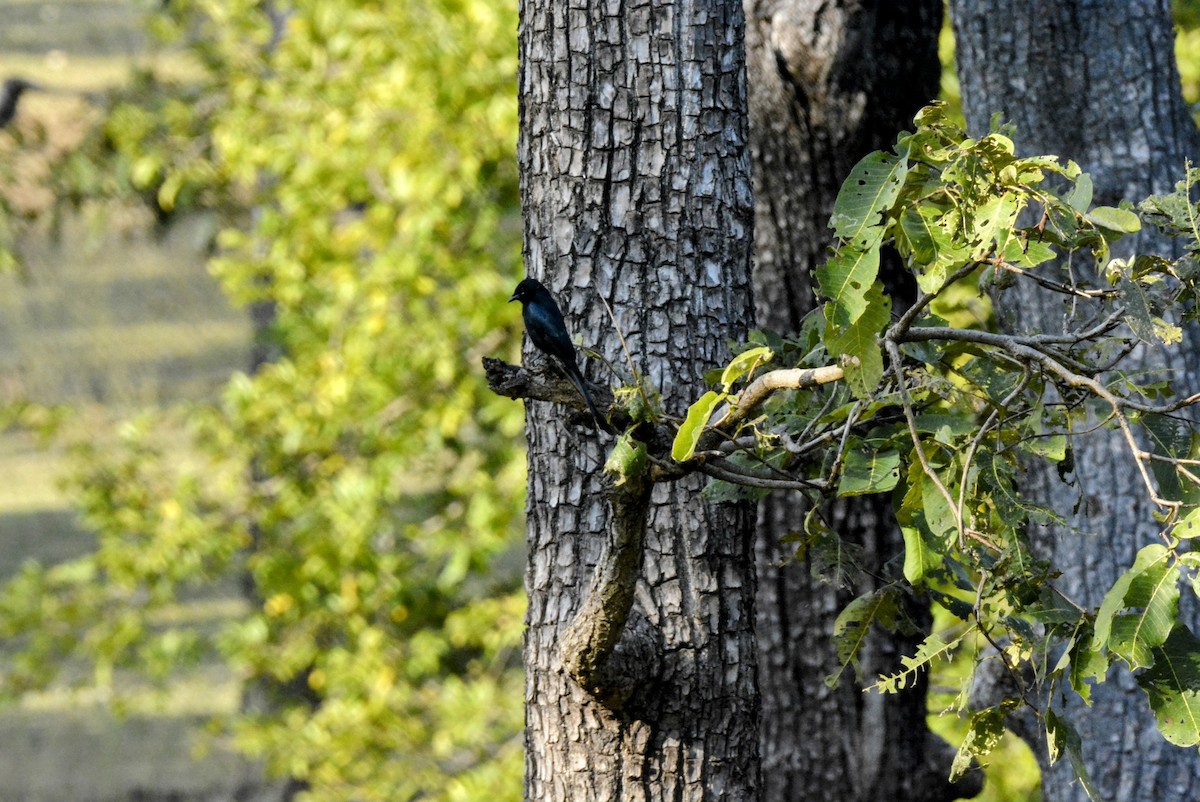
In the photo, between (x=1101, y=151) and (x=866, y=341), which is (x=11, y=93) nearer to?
(x=1101, y=151)

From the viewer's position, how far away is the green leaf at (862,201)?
1.52 metres

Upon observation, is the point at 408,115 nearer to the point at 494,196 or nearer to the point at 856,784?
the point at 494,196

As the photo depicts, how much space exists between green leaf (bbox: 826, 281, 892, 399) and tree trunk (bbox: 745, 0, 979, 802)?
193 centimetres

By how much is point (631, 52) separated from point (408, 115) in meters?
3.39

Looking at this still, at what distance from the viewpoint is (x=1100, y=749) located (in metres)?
3.00

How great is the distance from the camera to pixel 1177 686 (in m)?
1.58

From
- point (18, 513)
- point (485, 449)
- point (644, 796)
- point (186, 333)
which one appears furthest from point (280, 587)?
point (644, 796)

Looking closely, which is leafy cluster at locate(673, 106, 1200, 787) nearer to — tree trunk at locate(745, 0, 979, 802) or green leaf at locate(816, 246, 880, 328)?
green leaf at locate(816, 246, 880, 328)

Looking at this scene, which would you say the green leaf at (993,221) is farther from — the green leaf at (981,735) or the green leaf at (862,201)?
the green leaf at (981,735)

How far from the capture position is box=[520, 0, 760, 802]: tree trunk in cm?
212

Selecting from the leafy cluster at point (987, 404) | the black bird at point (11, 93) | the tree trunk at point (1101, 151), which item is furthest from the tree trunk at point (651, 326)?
the black bird at point (11, 93)

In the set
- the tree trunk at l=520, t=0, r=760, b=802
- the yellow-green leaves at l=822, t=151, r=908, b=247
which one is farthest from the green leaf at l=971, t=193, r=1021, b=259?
the tree trunk at l=520, t=0, r=760, b=802

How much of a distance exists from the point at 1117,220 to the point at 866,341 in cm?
33

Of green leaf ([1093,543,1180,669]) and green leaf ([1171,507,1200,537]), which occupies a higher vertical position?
green leaf ([1171,507,1200,537])
